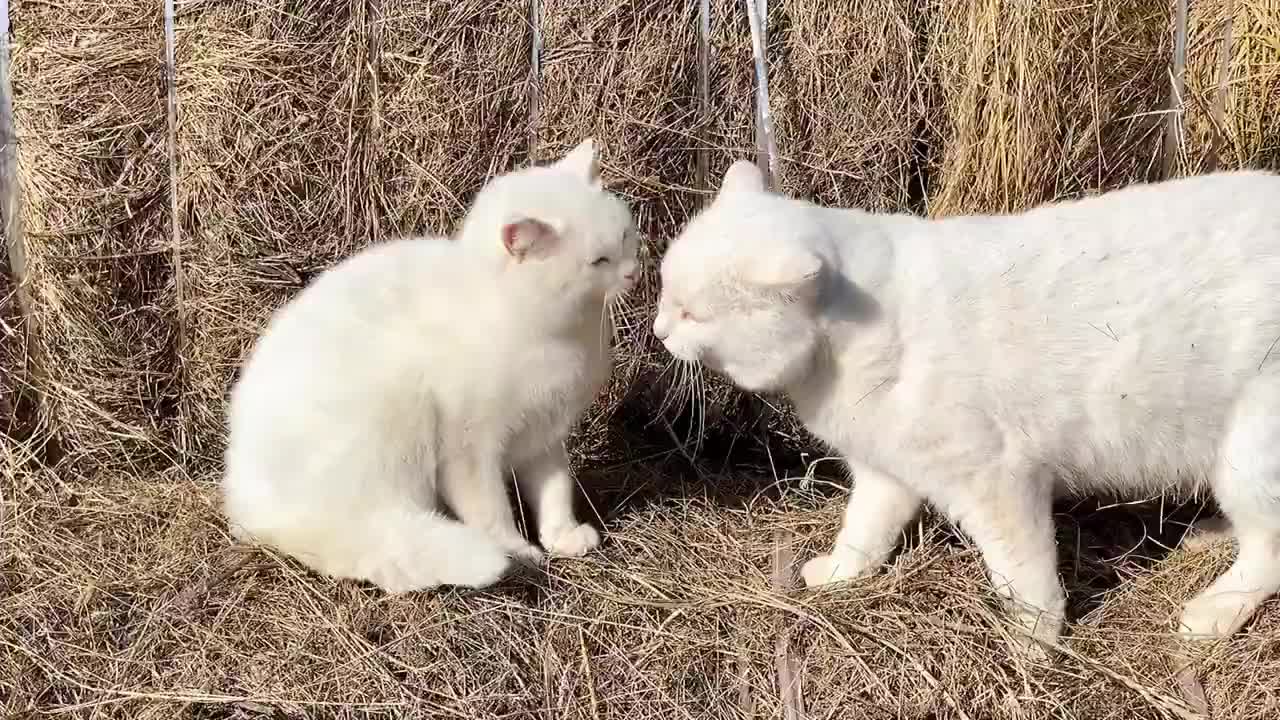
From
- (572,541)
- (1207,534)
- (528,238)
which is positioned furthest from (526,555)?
(1207,534)

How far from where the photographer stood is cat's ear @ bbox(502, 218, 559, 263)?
7.89 ft

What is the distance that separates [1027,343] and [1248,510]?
62 centimetres

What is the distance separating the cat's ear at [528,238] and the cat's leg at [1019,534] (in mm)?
1069

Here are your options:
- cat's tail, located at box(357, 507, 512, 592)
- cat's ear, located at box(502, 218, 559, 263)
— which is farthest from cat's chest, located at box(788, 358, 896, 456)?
cat's tail, located at box(357, 507, 512, 592)

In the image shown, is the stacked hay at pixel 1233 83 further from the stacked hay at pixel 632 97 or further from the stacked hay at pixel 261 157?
the stacked hay at pixel 261 157

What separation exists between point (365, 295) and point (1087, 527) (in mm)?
2074

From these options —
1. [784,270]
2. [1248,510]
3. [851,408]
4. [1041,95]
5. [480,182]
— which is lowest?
[1248,510]

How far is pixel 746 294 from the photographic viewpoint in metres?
2.25

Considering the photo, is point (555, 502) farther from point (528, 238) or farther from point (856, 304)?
point (856, 304)

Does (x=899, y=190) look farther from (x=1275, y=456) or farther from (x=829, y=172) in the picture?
(x=1275, y=456)

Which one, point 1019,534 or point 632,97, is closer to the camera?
point 1019,534

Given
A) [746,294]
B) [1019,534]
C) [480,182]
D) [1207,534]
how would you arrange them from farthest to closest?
[480,182] → [1207,534] → [1019,534] → [746,294]

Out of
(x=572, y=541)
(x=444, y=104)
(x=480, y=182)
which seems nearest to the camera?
(x=572, y=541)

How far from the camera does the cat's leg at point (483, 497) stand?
2.60m
